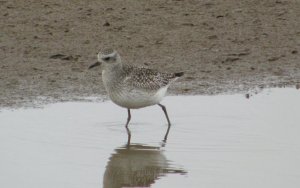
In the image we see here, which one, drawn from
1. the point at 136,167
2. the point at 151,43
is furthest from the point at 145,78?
the point at 151,43

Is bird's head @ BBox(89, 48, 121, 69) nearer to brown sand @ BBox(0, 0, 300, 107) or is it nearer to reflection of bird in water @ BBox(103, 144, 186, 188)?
brown sand @ BBox(0, 0, 300, 107)

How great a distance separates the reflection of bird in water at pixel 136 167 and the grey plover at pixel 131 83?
1049 mm

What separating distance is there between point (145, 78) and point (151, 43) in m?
2.90

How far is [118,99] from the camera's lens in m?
11.4

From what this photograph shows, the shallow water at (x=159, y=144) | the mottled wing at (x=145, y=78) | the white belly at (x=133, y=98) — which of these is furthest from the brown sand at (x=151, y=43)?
the white belly at (x=133, y=98)

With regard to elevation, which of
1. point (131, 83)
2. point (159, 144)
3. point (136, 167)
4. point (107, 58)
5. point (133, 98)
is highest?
point (107, 58)

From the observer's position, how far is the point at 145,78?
38.4ft

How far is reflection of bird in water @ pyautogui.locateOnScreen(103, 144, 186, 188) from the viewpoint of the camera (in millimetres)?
9180

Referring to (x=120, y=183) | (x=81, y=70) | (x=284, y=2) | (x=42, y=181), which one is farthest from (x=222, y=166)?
(x=284, y=2)

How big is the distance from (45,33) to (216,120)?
4.30m

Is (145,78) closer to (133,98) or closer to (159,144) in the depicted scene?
(133,98)

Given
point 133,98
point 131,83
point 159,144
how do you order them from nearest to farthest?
point 159,144 → point 133,98 → point 131,83

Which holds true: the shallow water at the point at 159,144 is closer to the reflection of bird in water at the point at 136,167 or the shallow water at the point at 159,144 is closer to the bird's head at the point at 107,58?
the reflection of bird in water at the point at 136,167

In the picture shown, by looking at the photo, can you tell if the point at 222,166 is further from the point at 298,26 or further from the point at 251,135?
the point at 298,26
